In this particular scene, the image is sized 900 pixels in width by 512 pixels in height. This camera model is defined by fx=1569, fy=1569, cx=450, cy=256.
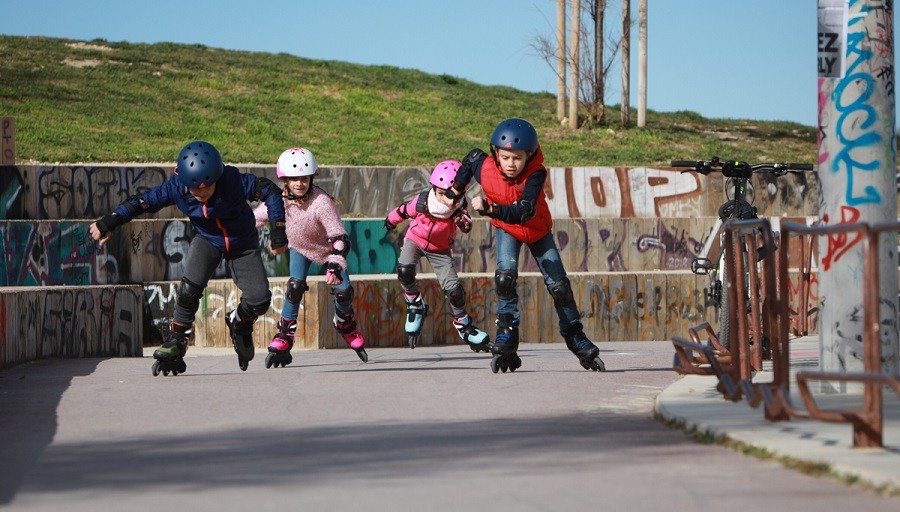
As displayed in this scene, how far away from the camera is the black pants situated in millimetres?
11477

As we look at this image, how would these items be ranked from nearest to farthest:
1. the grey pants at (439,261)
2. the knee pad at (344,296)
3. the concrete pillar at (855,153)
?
the concrete pillar at (855,153), the knee pad at (344,296), the grey pants at (439,261)

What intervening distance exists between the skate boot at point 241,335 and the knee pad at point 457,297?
263 cm

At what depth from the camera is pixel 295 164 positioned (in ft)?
40.9

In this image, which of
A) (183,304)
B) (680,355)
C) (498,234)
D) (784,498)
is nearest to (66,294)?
(183,304)

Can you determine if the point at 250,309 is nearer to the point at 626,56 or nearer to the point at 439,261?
the point at 439,261

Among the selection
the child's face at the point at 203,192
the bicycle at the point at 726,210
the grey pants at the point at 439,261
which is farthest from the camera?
the grey pants at the point at 439,261

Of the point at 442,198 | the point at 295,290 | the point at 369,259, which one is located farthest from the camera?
the point at 369,259

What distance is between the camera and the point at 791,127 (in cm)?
4138

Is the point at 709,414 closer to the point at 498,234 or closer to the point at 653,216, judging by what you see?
the point at 498,234

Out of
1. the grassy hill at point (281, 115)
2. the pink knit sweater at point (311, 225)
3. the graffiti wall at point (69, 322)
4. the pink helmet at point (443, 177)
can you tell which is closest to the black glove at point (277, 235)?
the pink knit sweater at point (311, 225)

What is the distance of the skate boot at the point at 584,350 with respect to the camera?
11.3 meters

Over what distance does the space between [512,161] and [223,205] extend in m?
2.12

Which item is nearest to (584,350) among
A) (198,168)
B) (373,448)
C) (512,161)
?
(512,161)

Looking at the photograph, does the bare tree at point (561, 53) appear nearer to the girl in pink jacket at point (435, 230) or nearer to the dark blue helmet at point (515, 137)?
the girl in pink jacket at point (435, 230)
